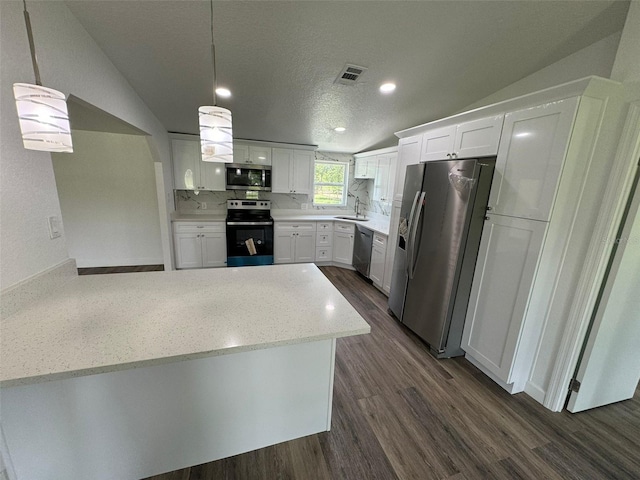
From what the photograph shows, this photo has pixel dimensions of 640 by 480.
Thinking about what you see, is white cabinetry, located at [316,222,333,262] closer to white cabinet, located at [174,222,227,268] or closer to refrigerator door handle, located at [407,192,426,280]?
white cabinet, located at [174,222,227,268]

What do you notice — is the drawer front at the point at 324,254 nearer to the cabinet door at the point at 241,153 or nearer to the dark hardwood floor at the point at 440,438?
the cabinet door at the point at 241,153

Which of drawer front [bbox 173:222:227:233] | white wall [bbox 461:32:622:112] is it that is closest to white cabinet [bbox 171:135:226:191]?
drawer front [bbox 173:222:227:233]

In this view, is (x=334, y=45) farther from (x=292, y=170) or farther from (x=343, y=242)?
(x=343, y=242)

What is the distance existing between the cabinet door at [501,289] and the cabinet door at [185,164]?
13.3 feet

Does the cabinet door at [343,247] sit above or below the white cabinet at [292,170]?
below

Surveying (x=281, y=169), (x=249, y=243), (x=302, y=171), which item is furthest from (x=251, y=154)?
(x=249, y=243)

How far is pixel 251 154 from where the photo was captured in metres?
4.17

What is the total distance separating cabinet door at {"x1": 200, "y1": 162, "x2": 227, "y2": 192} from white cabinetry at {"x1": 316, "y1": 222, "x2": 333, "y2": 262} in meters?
1.78

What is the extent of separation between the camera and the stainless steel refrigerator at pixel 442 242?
1.94 m

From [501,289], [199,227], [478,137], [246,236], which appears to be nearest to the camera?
[501,289]

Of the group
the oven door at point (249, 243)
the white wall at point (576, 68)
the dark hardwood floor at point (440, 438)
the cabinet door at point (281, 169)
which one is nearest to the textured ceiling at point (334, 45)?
the white wall at point (576, 68)

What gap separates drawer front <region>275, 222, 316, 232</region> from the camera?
425 cm

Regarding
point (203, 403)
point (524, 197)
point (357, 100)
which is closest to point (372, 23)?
point (357, 100)

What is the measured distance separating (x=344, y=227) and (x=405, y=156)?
180 centimetres
